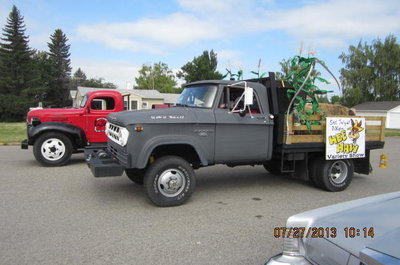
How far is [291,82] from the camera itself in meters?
6.32

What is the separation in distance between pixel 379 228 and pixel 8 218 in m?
4.61

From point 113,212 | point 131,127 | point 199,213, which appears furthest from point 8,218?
point 199,213

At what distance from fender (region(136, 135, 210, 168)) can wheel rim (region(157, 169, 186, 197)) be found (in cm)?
40

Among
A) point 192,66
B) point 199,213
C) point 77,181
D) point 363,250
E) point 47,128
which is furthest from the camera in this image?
point 192,66

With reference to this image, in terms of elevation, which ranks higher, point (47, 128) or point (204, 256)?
point (47, 128)

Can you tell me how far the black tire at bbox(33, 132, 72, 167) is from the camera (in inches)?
324

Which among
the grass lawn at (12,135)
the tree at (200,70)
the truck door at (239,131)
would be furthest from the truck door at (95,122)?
the tree at (200,70)

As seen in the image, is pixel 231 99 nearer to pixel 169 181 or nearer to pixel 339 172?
pixel 169 181

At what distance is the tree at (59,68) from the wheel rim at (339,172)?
57966mm

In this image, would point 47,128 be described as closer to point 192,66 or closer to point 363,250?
point 363,250

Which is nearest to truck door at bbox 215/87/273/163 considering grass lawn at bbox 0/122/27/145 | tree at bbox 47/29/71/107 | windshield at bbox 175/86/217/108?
windshield at bbox 175/86/217/108

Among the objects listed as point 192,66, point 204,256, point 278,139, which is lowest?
point 204,256

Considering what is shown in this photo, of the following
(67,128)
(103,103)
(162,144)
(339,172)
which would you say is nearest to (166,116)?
(162,144)

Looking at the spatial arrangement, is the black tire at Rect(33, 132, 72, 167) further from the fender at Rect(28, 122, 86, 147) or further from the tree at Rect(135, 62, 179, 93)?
the tree at Rect(135, 62, 179, 93)
